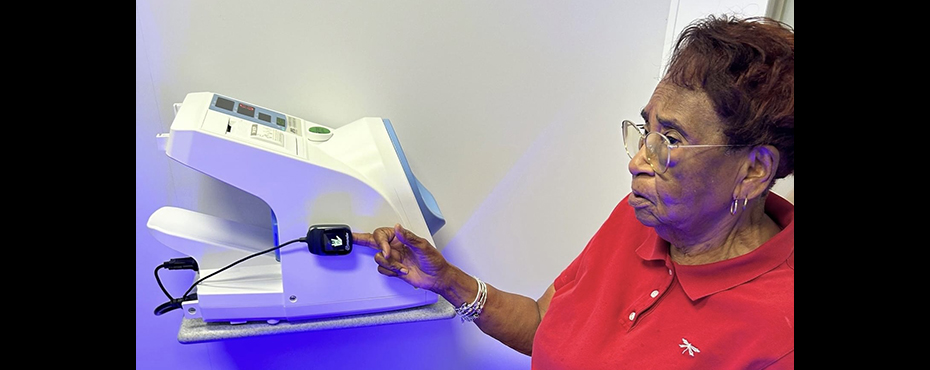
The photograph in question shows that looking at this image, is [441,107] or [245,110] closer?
[245,110]

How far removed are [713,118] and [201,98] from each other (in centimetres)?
88

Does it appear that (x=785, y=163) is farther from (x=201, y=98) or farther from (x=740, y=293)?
(x=201, y=98)

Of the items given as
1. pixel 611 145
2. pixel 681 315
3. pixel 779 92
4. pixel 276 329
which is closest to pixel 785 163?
pixel 779 92

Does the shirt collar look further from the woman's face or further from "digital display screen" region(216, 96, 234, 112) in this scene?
"digital display screen" region(216, 96, 234, 112)

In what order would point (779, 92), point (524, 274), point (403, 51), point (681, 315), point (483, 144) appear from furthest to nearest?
point (524, 274) → point (483, 144) → point (403, 51) → point (681, 315) → point (779, 92)

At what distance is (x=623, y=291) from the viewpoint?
3.66ft

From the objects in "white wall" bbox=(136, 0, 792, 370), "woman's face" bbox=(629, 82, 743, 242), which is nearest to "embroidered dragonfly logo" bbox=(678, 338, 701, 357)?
"woman's face" bbox=(629, 82, 743, 242)

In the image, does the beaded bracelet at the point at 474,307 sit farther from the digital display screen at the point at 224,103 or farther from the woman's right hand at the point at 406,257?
the digital display screen at the point at 224,103

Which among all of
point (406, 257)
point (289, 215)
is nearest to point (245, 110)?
point (289, 215)

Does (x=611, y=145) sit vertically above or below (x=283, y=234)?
above

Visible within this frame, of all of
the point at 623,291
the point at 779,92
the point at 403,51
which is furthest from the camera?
the point at 403,51

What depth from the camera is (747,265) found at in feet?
3.18

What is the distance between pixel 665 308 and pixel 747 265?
0.14 meters

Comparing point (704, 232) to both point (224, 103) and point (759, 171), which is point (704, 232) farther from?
point (224, 103)
